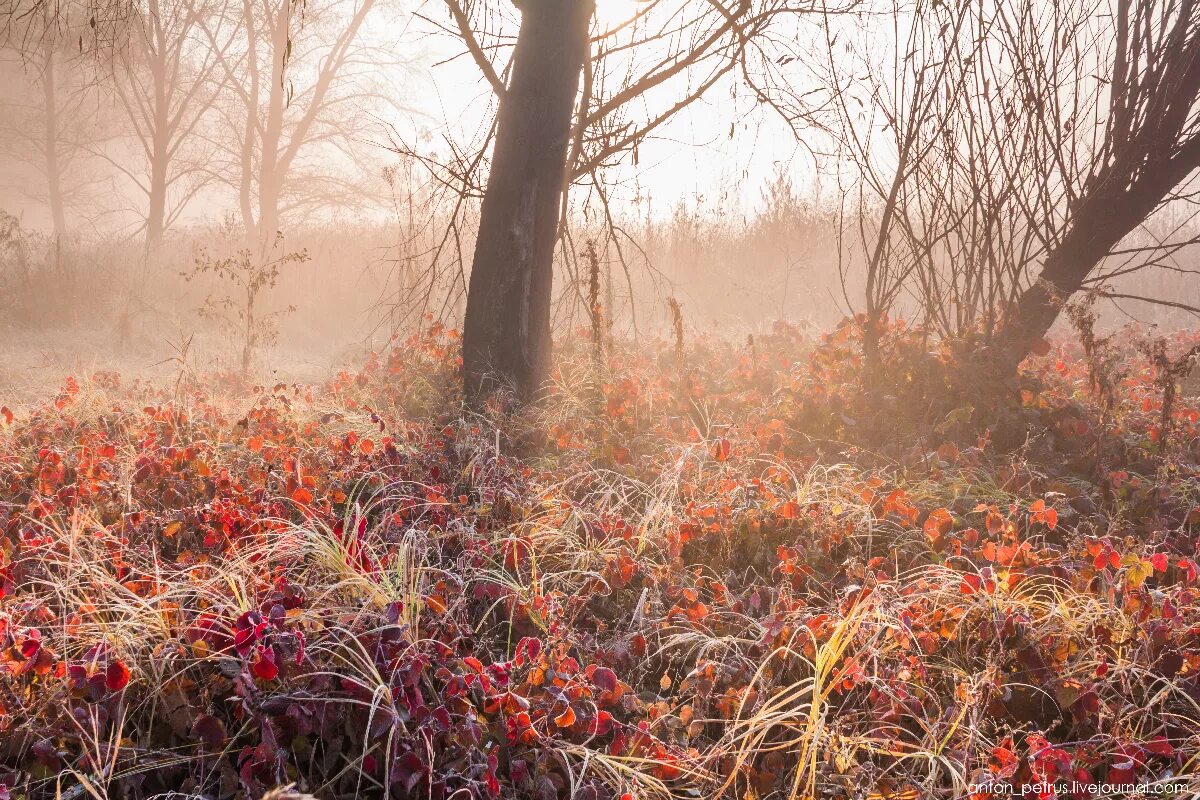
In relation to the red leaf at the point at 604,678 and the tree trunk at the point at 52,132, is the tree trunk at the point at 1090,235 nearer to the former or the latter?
the red leaf at the point at 604,678

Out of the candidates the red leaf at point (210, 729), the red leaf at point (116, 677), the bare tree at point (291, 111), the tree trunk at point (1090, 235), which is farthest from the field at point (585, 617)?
the bare tree at point (291, 111)

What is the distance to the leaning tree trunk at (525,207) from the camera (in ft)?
13.9

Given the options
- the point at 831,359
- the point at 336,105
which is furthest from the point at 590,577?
the point at 336,105

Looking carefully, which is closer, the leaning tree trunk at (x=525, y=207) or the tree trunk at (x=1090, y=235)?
the tree trunk at (x=1090, y=235)

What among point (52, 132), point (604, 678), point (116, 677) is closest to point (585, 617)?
point (604, 678)

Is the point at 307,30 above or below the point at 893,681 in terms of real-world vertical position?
above

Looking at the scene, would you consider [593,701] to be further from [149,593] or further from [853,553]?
[853,553]

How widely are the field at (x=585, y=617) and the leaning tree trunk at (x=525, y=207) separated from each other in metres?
0.54

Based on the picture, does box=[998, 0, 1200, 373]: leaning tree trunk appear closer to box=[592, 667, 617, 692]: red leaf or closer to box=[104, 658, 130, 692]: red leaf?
box=[592, 667, 617, 692]: red leaf

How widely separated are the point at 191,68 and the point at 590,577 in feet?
57.5

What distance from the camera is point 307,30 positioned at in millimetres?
16766

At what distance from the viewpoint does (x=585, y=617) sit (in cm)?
255

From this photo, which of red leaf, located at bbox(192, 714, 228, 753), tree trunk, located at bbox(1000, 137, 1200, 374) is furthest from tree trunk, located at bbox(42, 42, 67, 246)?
red leaf, located at bbox(192, 714, 228, 753)

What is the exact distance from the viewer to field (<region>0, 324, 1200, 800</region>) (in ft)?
5.21
